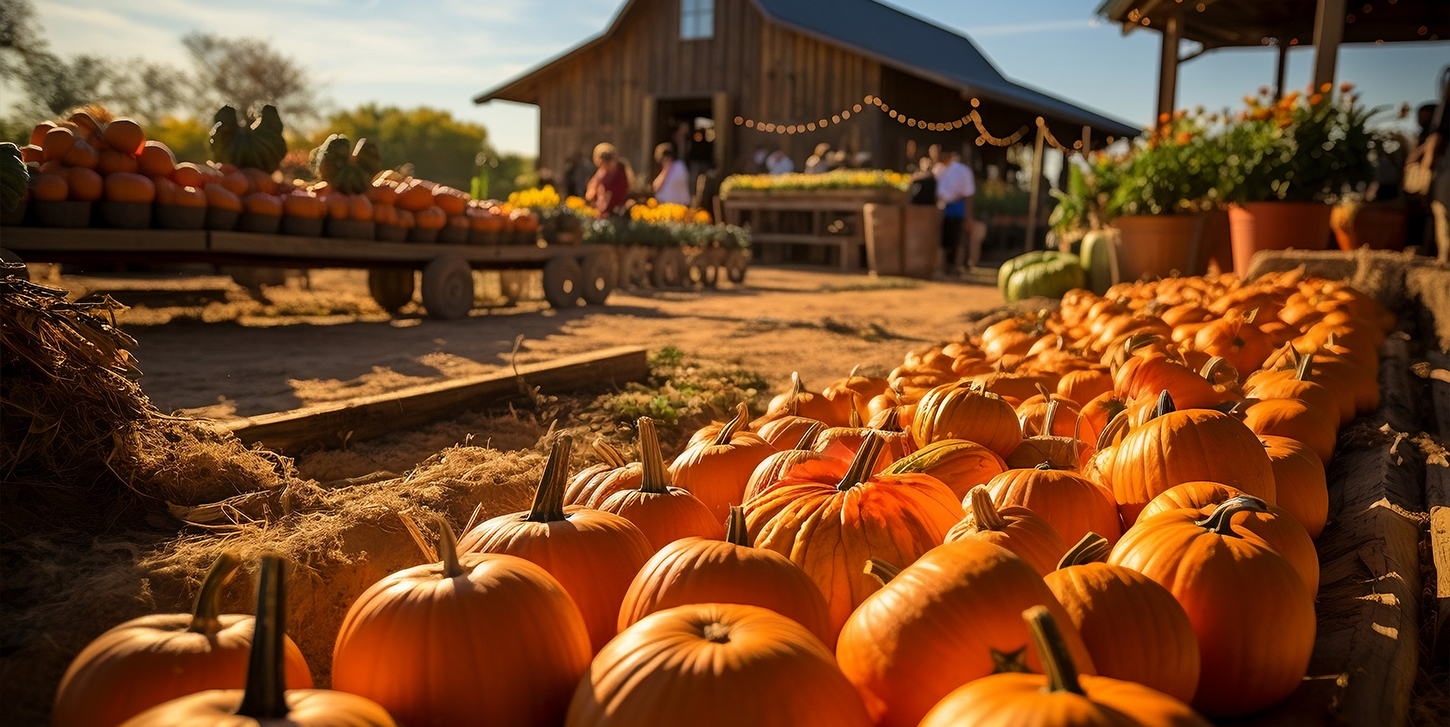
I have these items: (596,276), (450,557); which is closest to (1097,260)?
(596,276)

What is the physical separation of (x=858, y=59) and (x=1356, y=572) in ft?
64.3

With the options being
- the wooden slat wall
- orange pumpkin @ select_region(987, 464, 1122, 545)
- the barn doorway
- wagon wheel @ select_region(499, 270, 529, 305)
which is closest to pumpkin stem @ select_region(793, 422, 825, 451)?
orange pumpkin @ select_region(987, 464, 1122, 545)

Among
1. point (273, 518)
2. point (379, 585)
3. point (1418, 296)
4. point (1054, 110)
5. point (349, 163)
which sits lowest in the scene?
point (273, 518)

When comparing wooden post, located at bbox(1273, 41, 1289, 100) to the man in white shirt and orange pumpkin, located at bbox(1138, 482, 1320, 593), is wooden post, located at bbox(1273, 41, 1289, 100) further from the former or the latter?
orange pumpkin, located at bbox(1138, 482, 1320, 593)

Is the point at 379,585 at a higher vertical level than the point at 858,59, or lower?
lower

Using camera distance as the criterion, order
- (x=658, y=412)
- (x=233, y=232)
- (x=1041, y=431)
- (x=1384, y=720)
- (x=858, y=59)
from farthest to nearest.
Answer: (x=858, y=59) → (x=233, y=232) → (x=658, y=412) → (x=1041, y=431) → (x=1384, y=720)

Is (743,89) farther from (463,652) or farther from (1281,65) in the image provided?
(463,652)

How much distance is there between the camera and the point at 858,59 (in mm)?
20219

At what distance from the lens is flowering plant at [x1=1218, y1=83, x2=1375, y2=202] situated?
707cm

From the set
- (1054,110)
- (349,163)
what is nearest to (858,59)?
(1054,110)

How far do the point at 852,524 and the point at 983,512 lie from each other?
225 millimetres

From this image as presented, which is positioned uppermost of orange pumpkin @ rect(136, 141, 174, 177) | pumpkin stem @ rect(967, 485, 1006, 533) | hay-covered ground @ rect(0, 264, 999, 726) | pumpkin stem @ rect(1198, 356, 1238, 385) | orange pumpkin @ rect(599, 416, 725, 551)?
orange pumpkin @ rect(136, 141, 174, 177)

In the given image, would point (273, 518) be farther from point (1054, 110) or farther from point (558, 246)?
point (1054, 110)

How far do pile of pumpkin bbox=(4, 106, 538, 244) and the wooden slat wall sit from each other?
42.6 feet
